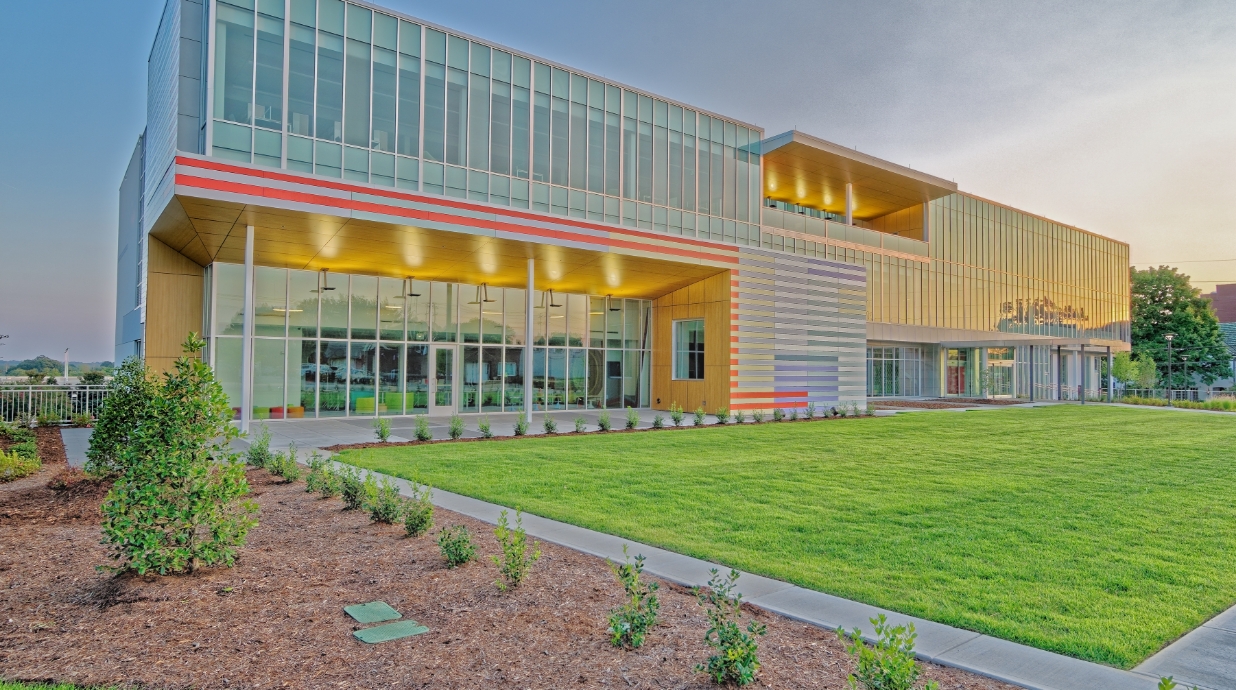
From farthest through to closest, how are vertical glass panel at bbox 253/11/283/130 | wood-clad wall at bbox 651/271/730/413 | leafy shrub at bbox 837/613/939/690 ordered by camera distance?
1. wood-clad wall at bbox 651/271/730/413
2. vertical glass panel at bbox 253/11/283/130
3. leafy shrub at bbox 837/613/939/690

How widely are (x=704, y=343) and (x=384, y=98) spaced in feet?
47.5

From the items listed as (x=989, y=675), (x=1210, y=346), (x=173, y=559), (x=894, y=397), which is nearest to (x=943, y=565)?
(x=989, y=675)

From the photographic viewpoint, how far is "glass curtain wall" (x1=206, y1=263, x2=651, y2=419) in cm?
2134

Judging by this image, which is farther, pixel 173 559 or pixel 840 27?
pixel 840 27

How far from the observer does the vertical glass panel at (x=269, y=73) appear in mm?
16703

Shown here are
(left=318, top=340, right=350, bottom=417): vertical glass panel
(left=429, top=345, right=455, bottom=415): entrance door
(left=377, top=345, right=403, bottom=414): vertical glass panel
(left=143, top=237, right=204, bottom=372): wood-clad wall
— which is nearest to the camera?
(left=143, top=237, right=204, bottom=372): wood-clad wall

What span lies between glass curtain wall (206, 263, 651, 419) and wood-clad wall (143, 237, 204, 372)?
0.76m

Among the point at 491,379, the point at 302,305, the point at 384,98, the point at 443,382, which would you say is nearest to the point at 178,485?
the point at 384,98

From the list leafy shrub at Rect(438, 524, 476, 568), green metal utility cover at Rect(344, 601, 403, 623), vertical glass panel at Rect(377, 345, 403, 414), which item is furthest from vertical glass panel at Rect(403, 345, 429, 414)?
green metal utility cover at Rect(344, 601, 403, 623)

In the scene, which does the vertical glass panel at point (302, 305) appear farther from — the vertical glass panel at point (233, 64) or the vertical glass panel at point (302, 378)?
the vertical glass panel at point (233, 64)

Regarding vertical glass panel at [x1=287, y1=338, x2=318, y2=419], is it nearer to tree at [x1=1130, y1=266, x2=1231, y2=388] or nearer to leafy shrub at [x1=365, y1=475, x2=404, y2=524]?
leafy shrub at [x1=365, y1=475, x2=404, y2=524]

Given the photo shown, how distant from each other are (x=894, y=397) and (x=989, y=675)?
4353 cm

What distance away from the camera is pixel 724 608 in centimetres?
475

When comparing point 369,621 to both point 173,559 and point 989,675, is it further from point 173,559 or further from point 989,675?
point 989,675
